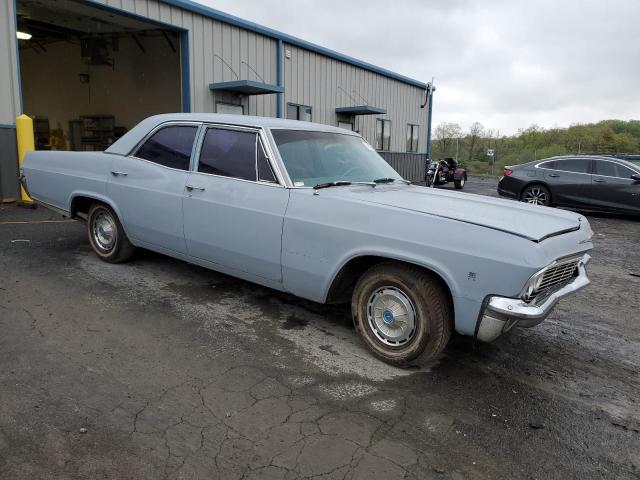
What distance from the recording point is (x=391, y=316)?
322 cm

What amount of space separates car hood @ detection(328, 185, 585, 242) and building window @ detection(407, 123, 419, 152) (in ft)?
62.5

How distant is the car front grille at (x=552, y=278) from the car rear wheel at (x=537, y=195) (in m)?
9.14

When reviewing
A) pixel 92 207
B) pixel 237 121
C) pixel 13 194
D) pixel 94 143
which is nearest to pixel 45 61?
pixel 94 143

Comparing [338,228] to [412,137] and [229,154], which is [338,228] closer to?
[229,154]

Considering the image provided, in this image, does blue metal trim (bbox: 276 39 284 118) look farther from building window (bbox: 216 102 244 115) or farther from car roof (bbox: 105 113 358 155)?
car roof (bbox: 105 113 358 155)

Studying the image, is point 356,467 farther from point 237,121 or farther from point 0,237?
point 0,237

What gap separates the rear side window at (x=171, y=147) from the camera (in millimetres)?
4377

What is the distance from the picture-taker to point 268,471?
2.18 m

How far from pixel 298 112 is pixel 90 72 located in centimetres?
855

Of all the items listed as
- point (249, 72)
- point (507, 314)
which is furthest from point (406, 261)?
point (249, 72)

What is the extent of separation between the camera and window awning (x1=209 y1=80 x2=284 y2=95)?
40.0 feet

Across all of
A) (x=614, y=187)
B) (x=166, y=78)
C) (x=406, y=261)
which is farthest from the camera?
(x=166, y=78)

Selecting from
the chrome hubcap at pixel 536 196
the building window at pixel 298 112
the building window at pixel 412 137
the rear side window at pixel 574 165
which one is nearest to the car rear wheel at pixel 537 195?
the chrome hubcap at pixel 536 196

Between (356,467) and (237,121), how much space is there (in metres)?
2.95
